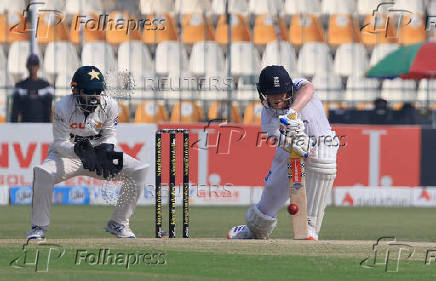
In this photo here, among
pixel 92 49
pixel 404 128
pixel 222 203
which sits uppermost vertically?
pixel 92 49

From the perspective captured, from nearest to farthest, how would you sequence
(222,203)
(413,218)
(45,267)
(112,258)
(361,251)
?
(45,267) < (112,258) < (361,251) < (413,218) < (222,203)

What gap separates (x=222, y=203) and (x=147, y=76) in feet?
8.31

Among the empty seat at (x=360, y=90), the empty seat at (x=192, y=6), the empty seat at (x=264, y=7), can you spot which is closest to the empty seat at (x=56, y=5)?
the empty seat at (x=192, y=6)

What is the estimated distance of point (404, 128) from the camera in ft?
53.7

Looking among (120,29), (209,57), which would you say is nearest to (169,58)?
(209,57)

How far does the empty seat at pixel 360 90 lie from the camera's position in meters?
18.0

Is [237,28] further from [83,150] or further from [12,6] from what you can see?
[83,150]

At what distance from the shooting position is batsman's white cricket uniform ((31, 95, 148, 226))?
938 centimetres

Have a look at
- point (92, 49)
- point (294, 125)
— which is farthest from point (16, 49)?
point (294, 125)

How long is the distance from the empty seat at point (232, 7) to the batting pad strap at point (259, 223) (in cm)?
1146

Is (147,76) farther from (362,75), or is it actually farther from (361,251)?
(361,251)

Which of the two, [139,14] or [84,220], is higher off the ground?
[139,14]

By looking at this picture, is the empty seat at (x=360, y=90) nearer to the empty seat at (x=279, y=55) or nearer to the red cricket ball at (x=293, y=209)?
the empty seat at (x=279, y=55)

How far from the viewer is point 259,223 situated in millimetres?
9367
